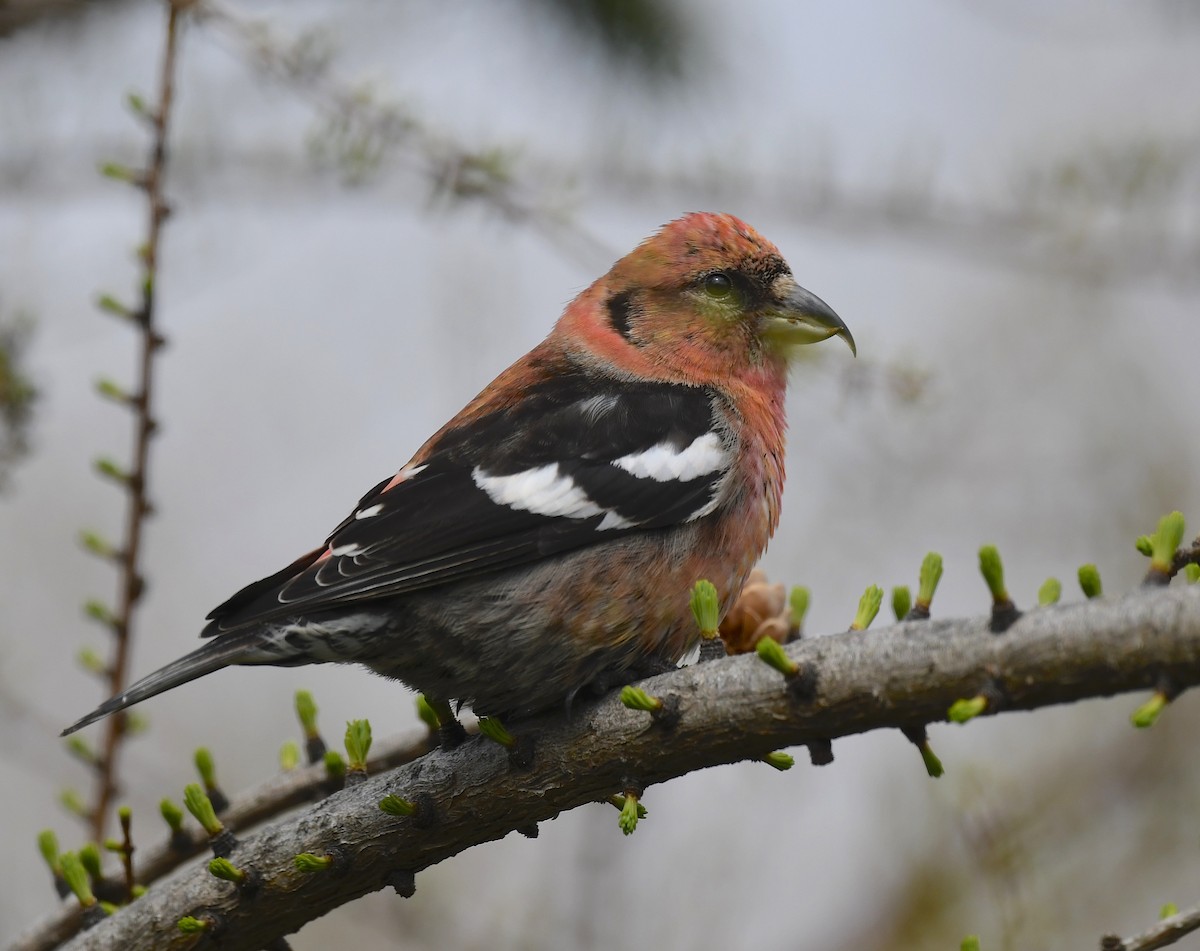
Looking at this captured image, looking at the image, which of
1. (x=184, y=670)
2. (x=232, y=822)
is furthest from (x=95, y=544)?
(x=232, y=822)

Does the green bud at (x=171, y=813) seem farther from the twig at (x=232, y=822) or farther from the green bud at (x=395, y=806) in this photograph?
the green bud at (x=395, y=806)

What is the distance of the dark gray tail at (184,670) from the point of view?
2.65m

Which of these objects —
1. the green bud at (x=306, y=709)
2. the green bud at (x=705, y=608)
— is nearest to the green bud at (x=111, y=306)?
the green bud at (x=306, y=709)

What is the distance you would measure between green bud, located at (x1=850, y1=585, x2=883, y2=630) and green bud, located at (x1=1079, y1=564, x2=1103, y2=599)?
405 millimetres

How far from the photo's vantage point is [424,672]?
121 inches

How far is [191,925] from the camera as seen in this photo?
2.50m

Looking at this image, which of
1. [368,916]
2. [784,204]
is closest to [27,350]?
[784,204]

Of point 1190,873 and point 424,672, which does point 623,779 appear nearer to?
point 424,672

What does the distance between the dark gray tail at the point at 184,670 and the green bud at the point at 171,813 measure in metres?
0.23

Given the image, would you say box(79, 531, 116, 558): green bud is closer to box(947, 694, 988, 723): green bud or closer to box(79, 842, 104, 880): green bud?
box(79, 842, 104, 880): green bud

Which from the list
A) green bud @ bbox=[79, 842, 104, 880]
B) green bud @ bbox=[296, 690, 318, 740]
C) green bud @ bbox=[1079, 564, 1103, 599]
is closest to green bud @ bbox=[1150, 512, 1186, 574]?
green bud @ bbox=[1079, 564, 1103, 599]

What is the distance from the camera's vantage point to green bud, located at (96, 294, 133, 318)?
10.4 ft

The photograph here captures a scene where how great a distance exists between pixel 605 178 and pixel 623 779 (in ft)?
8.99

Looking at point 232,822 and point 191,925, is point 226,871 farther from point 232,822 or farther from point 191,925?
point 232,822
